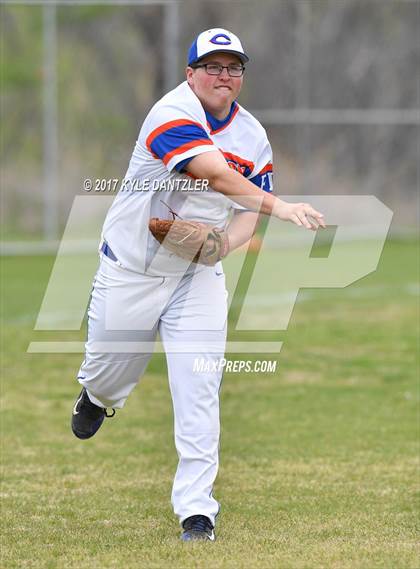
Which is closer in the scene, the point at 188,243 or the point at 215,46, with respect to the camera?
the point at 215,46

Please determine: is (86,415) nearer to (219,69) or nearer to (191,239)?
(191,239)

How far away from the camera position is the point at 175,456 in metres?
7.25

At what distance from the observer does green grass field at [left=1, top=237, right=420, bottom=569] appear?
16.9ft

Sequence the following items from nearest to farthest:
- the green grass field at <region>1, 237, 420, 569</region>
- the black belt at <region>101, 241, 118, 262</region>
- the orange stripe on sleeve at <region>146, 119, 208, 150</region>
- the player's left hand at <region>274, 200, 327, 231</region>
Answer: the player's left hand at <region>274, 200, 327, 231</region> < the green grass field at <region>1, 237, 420, 569</region> < the orange stripe on sleeve at <region>146, 119, 208, 150</region> < the black belt at <region>101, 241, 118, 262</region>

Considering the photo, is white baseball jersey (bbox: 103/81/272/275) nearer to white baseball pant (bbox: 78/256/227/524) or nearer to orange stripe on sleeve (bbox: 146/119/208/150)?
orange stripe on sleeve (bbox: 146/119/208/150)

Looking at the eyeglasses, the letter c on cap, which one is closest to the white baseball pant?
the eyeglasses

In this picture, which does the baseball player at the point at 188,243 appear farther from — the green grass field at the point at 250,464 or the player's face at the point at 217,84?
the green grass field at the point at 250,464

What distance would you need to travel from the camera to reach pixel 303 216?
4945mm

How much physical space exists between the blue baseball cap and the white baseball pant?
3.23 ft

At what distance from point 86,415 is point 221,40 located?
211 centimetres

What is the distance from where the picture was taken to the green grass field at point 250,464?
16.9ft

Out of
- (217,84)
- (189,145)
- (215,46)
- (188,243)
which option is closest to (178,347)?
(188,243)

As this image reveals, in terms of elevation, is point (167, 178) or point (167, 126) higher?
point (167, 126)

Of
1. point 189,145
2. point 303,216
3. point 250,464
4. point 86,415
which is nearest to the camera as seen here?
point 303,216
